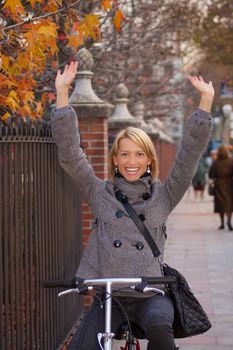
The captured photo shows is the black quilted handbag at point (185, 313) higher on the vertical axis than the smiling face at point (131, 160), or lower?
lower

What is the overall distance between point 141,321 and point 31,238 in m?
1.56

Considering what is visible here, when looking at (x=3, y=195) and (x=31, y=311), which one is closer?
(x=3, y=195)

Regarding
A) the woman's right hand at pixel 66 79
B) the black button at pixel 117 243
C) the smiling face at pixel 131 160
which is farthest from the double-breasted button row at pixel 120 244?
the woman's right hand at pixel 66 79

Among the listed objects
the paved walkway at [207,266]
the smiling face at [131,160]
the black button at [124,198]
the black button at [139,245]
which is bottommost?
the paved walkway at [207,266]

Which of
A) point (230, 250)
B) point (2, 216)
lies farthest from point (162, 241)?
point (230, 250)

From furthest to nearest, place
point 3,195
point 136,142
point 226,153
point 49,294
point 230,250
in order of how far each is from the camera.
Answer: point 226,153 → point 230,250 → point 49,294 → point 3,195 → point 136,142

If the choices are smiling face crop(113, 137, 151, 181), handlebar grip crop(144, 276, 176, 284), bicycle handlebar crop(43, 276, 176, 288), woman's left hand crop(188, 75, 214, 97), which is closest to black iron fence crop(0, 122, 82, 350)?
smiling face crop(113, 137, 151, 181)

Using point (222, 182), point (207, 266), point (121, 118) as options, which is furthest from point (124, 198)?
point (222, 182)

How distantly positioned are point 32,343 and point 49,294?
49cm

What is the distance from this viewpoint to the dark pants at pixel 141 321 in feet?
A: 12.9

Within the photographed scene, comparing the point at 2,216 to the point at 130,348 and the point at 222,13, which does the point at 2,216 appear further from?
the point at 222,13

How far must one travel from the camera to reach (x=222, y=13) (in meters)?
23.9

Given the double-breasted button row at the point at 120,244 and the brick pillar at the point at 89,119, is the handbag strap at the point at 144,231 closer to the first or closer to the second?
the double-breasted button row at the point at 120,244

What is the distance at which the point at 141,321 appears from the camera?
13.6 ft
